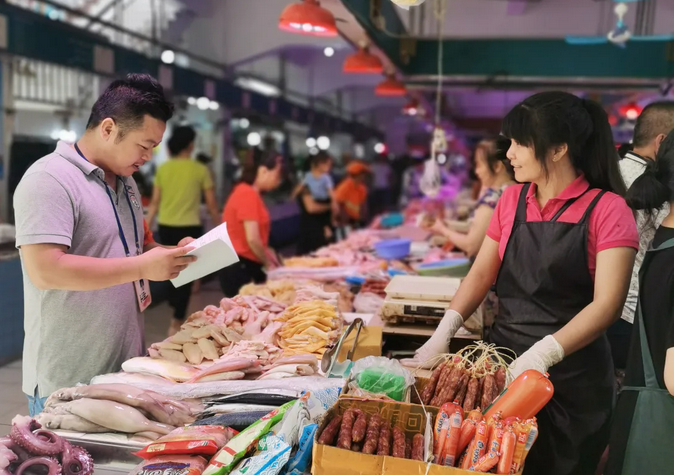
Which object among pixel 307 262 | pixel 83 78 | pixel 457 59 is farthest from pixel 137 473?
pixel 457 59

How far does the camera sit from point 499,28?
10.5 metres

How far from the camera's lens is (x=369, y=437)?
1852mm

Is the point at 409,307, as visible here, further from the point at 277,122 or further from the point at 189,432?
the point at 277,122

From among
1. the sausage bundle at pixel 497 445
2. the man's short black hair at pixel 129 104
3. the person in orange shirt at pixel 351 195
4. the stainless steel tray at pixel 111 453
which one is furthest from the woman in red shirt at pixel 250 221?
the person in orange shirt at pixel 351 195

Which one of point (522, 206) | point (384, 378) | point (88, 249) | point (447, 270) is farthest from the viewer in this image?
point (447, 270)

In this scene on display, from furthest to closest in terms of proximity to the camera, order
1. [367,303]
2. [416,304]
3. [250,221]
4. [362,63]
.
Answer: [362,63] → [250,221] → [367,303] → [416,304]

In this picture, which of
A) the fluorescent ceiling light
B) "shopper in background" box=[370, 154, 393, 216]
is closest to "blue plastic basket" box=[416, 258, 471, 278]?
the fluorescent ceiling light

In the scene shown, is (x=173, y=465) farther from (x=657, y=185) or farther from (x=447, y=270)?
(x=447, y=270)

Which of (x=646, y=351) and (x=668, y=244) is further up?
(x=668, y=244)

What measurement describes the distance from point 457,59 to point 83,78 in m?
5.33

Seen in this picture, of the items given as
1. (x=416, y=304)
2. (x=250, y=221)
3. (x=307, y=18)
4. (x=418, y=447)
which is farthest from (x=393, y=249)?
(x=418, y=447)

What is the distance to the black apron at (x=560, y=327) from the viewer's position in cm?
252

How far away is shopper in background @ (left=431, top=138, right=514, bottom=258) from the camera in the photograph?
15.9ft

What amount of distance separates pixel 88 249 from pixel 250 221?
332 centimetres
